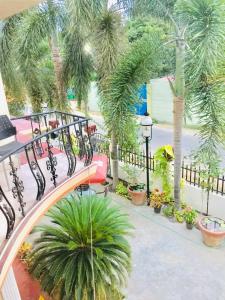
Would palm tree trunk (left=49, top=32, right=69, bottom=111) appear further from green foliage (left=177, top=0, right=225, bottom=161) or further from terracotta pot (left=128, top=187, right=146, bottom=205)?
green foliage (left=177, top=0, right=225, bottom=161)

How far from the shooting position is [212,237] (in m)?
6.92

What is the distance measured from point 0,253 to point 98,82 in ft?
21.8

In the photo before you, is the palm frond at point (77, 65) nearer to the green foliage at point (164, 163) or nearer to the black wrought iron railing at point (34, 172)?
the green foliage at point (164, 163)

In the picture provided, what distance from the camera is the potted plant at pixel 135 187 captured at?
9078 mm

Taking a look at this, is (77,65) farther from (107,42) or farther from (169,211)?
(169,211)

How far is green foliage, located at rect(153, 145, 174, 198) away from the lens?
8250 millimetres

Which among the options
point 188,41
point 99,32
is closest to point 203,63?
point 188,41

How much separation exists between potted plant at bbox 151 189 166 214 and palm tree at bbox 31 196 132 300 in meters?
3.08

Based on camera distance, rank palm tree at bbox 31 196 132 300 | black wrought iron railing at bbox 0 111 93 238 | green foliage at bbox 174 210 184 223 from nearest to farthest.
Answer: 1. black wrought iron railing at bbox 0 111 93 238
2. palm tree at bbox 31 196 132 300
3. green foliage at bbox 174 210 184 223

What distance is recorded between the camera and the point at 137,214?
8750mm

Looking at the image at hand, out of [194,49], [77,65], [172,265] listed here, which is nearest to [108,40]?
[77,65]

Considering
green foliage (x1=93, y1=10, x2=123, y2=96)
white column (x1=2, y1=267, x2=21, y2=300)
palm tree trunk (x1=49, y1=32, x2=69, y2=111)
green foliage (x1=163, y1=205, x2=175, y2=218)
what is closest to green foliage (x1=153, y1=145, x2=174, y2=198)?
green foliage (x1=163, y1=205, x2=175, y2=218)

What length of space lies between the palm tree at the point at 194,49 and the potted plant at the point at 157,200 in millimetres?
800

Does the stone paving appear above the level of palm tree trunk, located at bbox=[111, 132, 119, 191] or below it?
below
